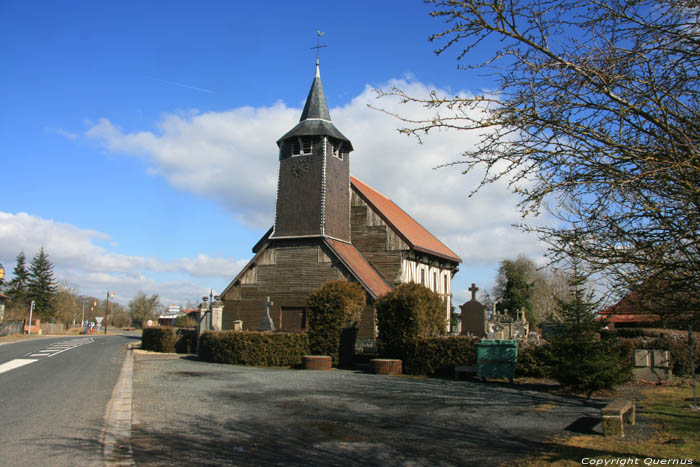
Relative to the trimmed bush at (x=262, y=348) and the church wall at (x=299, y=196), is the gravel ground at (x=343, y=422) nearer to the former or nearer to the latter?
the trimmed bush at (x=262, y=348)

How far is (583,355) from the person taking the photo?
12.2 metres

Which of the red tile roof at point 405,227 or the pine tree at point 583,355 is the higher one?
the red tile roof at point 405,227

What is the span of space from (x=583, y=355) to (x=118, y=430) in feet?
33.3

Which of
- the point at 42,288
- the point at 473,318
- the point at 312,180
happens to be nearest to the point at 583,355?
the point at 473,318

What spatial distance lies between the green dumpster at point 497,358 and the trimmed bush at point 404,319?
2.65 m

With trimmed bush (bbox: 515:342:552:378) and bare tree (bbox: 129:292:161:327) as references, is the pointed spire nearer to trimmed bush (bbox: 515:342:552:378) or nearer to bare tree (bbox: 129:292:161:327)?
trimmed bush (bbox: 515:342:552:378)

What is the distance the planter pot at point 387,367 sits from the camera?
17.0 meters

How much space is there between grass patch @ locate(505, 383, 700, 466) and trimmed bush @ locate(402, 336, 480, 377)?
23.3 ft

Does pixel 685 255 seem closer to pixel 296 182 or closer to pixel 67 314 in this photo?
pixel 296 182

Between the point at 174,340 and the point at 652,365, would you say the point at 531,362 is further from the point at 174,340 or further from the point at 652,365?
the point at 174,340

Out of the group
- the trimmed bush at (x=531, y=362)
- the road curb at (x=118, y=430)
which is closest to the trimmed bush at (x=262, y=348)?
the road curb at (x=118, y=430)

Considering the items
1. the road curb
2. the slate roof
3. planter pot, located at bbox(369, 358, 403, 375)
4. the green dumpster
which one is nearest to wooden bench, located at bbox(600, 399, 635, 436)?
the road curb

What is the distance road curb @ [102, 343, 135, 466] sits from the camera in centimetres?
605

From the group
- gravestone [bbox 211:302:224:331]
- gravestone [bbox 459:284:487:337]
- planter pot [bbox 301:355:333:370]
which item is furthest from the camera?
gravestone [bbox 211:302:224:331]
